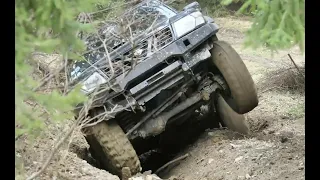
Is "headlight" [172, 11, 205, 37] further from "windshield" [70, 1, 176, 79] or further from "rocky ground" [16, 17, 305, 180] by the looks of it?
"rocky ground" [16, 17, 305, 180]

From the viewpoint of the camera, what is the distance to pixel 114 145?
641cm

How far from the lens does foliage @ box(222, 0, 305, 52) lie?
349cm

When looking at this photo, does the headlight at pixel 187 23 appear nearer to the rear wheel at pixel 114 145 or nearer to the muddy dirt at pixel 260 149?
the muddy dirt at pixel 260 149

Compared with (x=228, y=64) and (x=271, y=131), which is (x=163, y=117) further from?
(x=271, y=131)

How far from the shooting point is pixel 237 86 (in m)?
6.82

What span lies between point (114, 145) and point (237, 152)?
5.49ft

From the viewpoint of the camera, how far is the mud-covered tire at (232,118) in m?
7.74

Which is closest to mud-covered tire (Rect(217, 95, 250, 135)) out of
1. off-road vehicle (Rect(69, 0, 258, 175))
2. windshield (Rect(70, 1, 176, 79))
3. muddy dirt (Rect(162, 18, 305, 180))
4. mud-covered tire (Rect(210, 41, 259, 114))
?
muddy dirt (Rect(162, 18, 305, 180))

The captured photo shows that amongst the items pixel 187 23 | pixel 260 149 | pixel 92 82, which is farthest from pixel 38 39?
pixel 260 149

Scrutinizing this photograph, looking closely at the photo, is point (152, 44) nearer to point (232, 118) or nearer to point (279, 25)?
point (232, 118)

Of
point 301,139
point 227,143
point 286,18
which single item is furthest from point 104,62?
point 286,18

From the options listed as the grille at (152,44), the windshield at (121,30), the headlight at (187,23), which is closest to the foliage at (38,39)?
the grille at (152,44)

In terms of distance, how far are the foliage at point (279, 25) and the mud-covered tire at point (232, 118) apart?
3.98 metres

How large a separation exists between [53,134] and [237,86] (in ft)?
8.92
